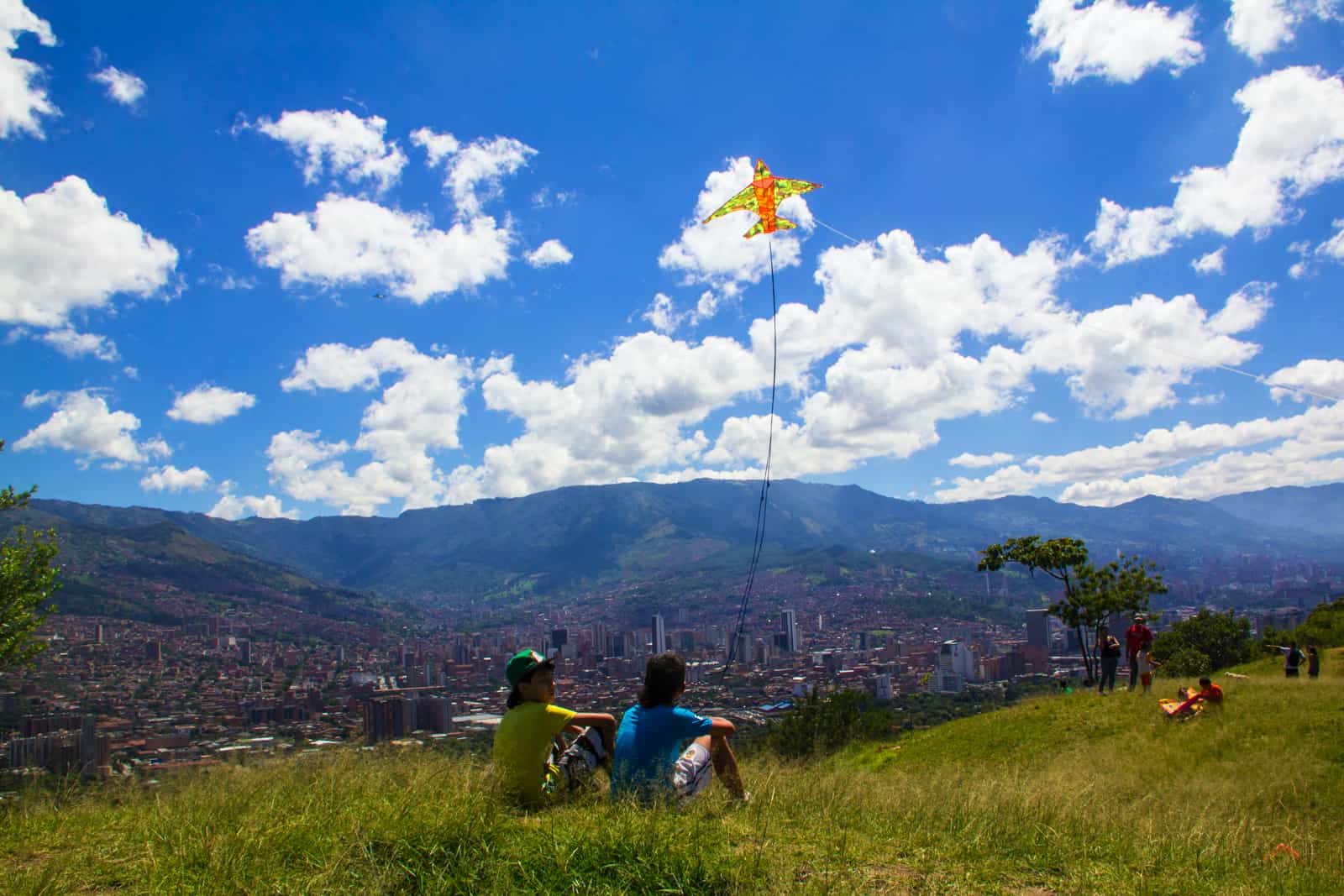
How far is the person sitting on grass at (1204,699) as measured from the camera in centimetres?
1005

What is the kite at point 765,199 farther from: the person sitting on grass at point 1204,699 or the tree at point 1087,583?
the tree at point 1087,583

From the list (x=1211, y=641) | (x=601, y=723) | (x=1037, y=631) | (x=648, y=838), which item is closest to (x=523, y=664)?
(x=601, y=723)

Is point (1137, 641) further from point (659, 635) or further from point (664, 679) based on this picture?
point (659, 635)

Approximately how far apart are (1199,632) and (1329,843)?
2452 cm

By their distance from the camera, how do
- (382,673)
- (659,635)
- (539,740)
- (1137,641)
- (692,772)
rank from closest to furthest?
1. (692,772)
2. (539,740)
3. (1137,641)
4. (659,635)
5. (382,673)

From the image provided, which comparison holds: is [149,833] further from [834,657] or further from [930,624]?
[930,624]

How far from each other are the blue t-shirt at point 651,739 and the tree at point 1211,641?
72.9 feet

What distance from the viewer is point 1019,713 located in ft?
43.6

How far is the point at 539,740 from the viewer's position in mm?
4922

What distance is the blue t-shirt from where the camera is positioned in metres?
4.68

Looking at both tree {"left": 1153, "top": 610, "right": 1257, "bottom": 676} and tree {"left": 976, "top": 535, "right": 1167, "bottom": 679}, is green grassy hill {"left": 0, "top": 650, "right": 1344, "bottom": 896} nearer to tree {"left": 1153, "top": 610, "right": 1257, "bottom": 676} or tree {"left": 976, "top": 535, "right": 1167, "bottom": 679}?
tree {"left": 976, "top": 535, "right": 1167, "bottom": 679}

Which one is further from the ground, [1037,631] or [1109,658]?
[1109,658]

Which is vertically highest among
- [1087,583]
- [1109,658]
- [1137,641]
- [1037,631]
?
[1087,583]

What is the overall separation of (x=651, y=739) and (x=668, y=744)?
12cm
